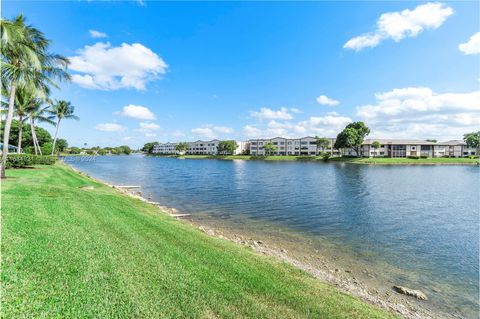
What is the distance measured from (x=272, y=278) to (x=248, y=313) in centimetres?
226

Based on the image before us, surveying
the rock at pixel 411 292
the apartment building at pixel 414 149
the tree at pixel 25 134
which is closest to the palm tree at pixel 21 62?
the rock at pixel 411 292

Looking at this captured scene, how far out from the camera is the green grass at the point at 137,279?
17.1 ft

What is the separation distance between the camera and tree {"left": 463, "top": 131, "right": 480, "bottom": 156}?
11875 centimetres

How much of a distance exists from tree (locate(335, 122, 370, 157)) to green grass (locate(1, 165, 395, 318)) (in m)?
105

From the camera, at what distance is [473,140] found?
119 m

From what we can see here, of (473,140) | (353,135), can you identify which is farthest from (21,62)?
(473,140)

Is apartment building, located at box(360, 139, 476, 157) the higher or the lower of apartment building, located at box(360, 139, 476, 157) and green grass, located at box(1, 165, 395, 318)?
the higher

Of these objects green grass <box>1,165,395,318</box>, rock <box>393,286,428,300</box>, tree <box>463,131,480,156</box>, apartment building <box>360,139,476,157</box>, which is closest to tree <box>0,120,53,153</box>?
green grass <box>1,165,395,318</box>

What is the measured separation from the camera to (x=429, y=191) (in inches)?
1332

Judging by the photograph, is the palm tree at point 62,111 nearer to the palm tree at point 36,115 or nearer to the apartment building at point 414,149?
the palm tree at point 36,115

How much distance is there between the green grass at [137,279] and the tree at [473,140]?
156 m

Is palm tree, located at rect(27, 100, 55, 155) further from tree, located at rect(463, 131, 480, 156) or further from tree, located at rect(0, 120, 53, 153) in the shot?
tree, located at rect(463, 131, 480, 156)

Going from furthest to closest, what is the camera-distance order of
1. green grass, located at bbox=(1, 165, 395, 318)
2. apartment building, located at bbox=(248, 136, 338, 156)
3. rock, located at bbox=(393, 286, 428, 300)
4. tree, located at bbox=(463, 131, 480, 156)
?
apartment building, located at bbox=(248, 136, 338, 156), tree, located at bbox=(463, 131, 480, 156), rock, located at bbox=(393, 286, 428, 300), green grass, located at bbox=(1, 165, 395, 318)

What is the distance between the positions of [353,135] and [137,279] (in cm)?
10973
